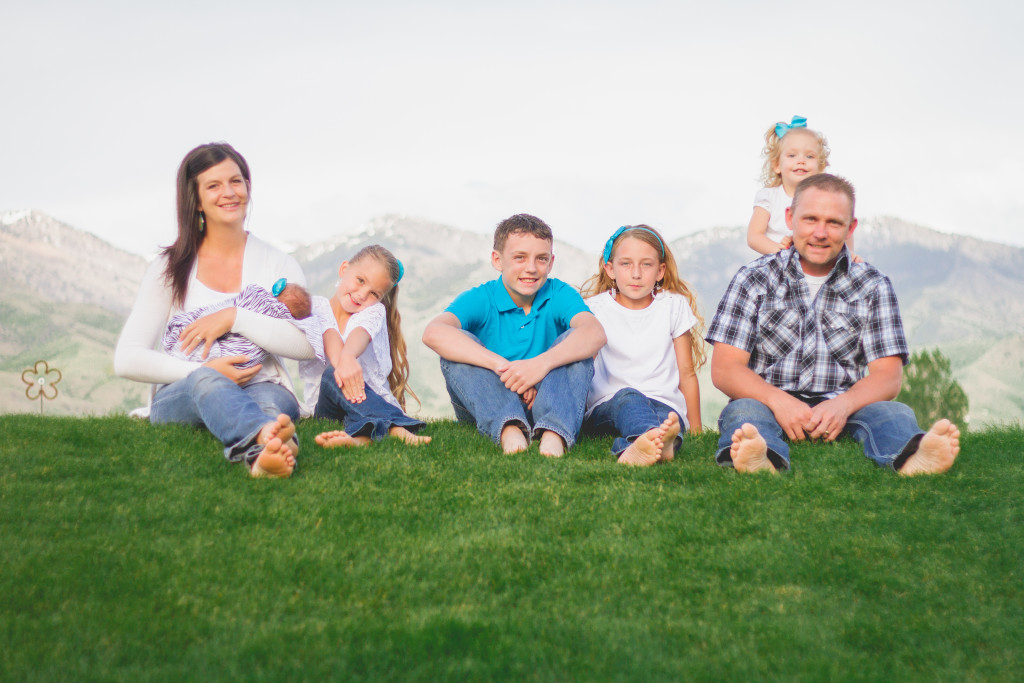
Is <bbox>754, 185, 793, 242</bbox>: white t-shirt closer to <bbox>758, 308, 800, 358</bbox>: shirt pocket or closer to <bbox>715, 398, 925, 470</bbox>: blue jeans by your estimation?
<bbox>758, 308, 800, 358</bbox>: shirt pocket

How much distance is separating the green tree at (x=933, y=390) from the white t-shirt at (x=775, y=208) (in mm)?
18634

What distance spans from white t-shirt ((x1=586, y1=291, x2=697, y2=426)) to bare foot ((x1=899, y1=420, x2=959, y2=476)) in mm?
1566

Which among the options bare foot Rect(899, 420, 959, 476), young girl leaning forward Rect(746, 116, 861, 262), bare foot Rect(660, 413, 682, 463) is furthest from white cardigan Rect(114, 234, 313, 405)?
young girl leaning forward Rect(746, 116, 861, 262)

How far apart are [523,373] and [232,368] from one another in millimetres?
1687

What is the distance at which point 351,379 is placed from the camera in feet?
15.9

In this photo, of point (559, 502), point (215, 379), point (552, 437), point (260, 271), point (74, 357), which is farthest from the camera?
point (74, 357)

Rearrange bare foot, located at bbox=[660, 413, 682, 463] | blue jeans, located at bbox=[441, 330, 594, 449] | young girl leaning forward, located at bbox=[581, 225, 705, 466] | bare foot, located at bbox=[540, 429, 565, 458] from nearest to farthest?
bare foot, located at bbox=[660, 413, 682, 463] < bare foot, located at bbox=[540, 429, 565, 458] < blue jeans, located at bbox=[441, 330, 594, 449] < young girl leaning forward, located at bbox=[581, 225, 705, 466]

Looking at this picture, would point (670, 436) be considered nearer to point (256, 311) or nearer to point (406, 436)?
point (406, 436)

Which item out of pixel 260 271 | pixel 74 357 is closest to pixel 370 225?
pixel 74 357

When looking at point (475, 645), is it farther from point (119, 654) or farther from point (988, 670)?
point (988, 670)

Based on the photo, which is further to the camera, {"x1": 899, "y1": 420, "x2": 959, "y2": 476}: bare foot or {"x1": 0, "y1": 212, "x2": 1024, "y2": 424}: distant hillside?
{"x1": 0, "y1": 212, "x2": 1024, "y2": 424}: distant hillside

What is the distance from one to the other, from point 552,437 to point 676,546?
1.58 meters

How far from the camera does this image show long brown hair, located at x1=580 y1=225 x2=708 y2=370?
5480 mm

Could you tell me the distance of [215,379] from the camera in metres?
4.27
